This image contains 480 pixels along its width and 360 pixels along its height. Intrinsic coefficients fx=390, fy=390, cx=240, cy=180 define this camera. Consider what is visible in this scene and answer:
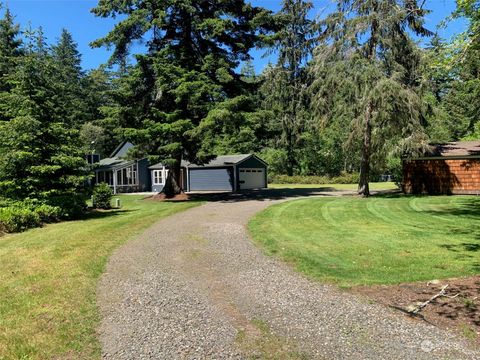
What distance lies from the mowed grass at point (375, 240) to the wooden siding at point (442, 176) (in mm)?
5223

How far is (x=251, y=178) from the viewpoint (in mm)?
34344

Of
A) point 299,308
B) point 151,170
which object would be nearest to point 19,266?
point 299,308

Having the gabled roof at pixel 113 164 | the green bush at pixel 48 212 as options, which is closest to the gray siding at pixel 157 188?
the gabled roof at pixel 113 164

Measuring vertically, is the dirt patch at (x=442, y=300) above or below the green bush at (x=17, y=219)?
below

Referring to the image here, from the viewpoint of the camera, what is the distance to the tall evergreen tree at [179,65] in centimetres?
2105

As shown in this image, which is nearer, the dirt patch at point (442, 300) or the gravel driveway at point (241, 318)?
the gravel driveway at point (241, 318)

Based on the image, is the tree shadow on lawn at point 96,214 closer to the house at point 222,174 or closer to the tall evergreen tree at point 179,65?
the tall evergreen tree at point 179,65

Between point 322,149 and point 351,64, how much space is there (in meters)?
24.8

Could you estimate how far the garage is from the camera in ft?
109

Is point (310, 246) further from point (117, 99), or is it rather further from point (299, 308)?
point (117, 99)

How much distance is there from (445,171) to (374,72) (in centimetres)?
705

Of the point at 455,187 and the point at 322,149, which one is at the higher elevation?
the point at 322,149

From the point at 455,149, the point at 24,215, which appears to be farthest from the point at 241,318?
the point at 455,149

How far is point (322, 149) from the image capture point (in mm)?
44156
